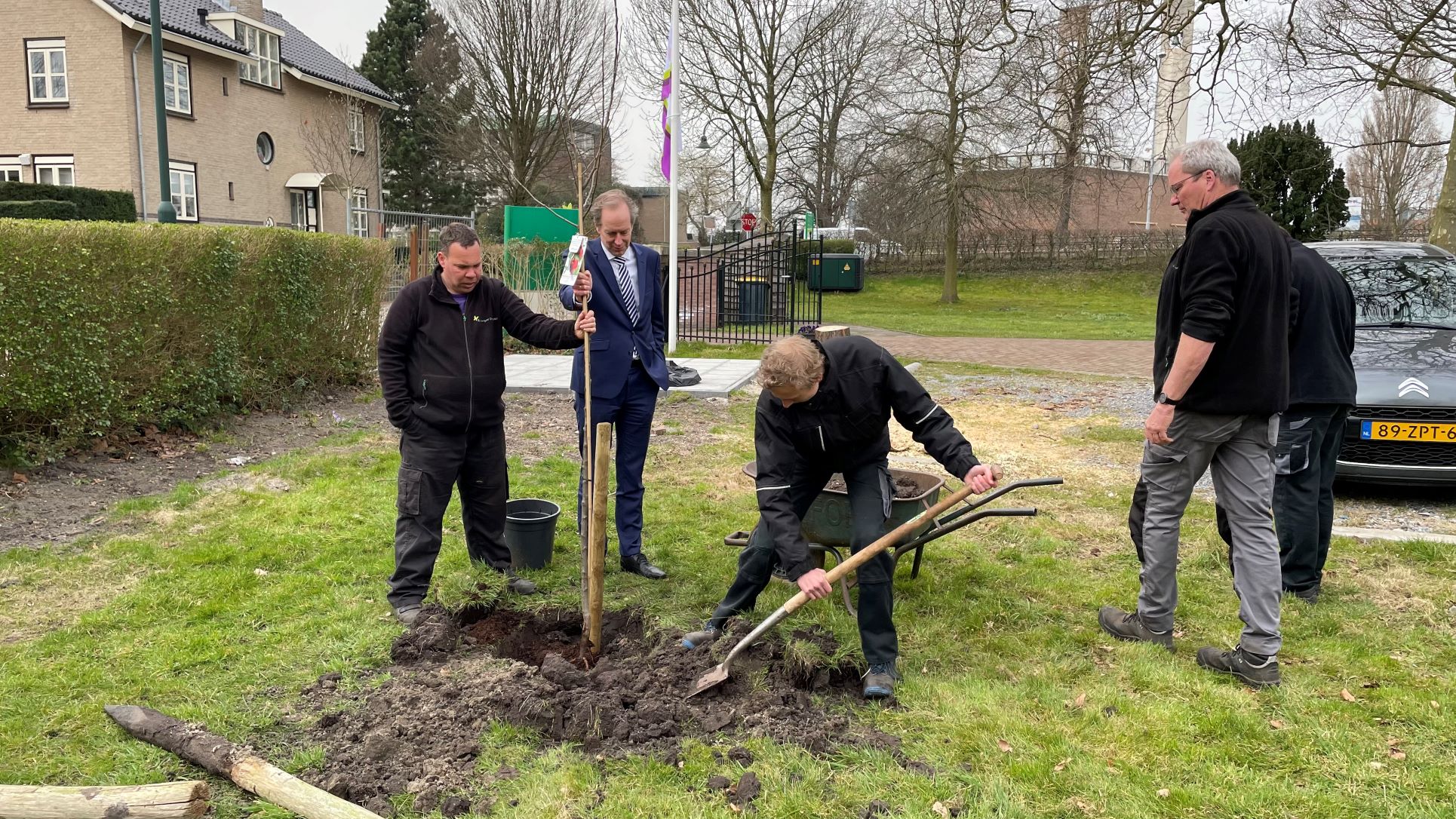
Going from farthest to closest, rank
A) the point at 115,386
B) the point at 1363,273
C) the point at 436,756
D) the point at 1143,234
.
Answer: the point at 1143,234, the point at 1363,273, the point at 115,386, the point at 436,756

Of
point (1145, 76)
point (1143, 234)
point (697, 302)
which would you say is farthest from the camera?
point (1143, 234)

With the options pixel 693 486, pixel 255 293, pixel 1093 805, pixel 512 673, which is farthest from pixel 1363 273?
pixel 255 293

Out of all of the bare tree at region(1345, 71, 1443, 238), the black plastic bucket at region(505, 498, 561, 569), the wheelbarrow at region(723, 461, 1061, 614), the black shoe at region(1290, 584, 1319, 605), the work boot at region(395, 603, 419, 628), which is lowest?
the work boot at region(395, 603, 419, 628)

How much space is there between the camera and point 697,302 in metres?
17.2

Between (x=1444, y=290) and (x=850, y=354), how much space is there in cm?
599

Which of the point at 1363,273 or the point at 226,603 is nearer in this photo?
the point at 226,603

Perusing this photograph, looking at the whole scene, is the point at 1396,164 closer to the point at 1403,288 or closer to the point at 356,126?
the point at 1403,288

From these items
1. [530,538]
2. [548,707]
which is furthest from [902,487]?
[548,707]

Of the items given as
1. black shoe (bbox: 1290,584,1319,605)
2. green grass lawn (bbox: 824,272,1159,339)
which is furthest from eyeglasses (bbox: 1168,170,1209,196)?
green grass lawn (bbox: 824,272,1159,339)

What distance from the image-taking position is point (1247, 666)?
361cm

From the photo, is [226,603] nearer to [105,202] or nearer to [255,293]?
[255,293]

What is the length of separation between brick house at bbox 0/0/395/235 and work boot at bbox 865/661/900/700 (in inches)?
865

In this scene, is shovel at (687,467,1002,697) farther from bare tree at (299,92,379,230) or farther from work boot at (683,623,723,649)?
bare tree at (299,92,379,230)

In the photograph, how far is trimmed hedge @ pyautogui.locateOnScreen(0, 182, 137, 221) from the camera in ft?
61.8
